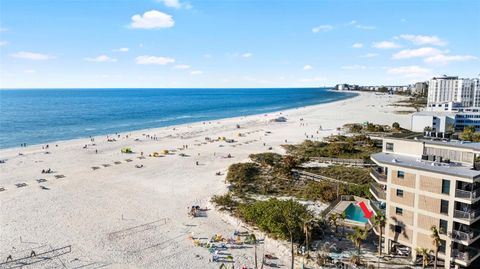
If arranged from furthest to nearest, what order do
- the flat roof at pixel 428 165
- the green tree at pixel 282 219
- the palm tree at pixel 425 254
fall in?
the green tree at pixel 282 219 < the palm tree at pixel 425 254 < the flat roof at pixel 428 165

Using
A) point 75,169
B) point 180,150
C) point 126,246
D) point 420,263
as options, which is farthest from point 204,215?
point 180,150

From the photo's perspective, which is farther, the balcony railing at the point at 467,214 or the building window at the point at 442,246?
the building window at the point at 442,246

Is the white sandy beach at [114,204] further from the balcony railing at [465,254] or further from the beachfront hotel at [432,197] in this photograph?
the balcony railing at [465,254]

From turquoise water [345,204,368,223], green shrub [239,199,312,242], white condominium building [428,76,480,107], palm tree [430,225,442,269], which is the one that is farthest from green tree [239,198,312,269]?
white condominium building [428,76,480,107]

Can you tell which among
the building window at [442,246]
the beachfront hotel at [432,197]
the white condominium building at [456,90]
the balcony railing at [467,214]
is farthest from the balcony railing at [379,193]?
the white condominium building at [456,90]

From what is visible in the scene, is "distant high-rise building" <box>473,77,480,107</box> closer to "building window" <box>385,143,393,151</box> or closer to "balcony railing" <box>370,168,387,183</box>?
"building window" <box>385,143,393,151</box>

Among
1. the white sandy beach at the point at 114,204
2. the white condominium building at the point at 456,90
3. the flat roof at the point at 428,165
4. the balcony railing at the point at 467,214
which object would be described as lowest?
the white sandy beach at the point at 114,204
